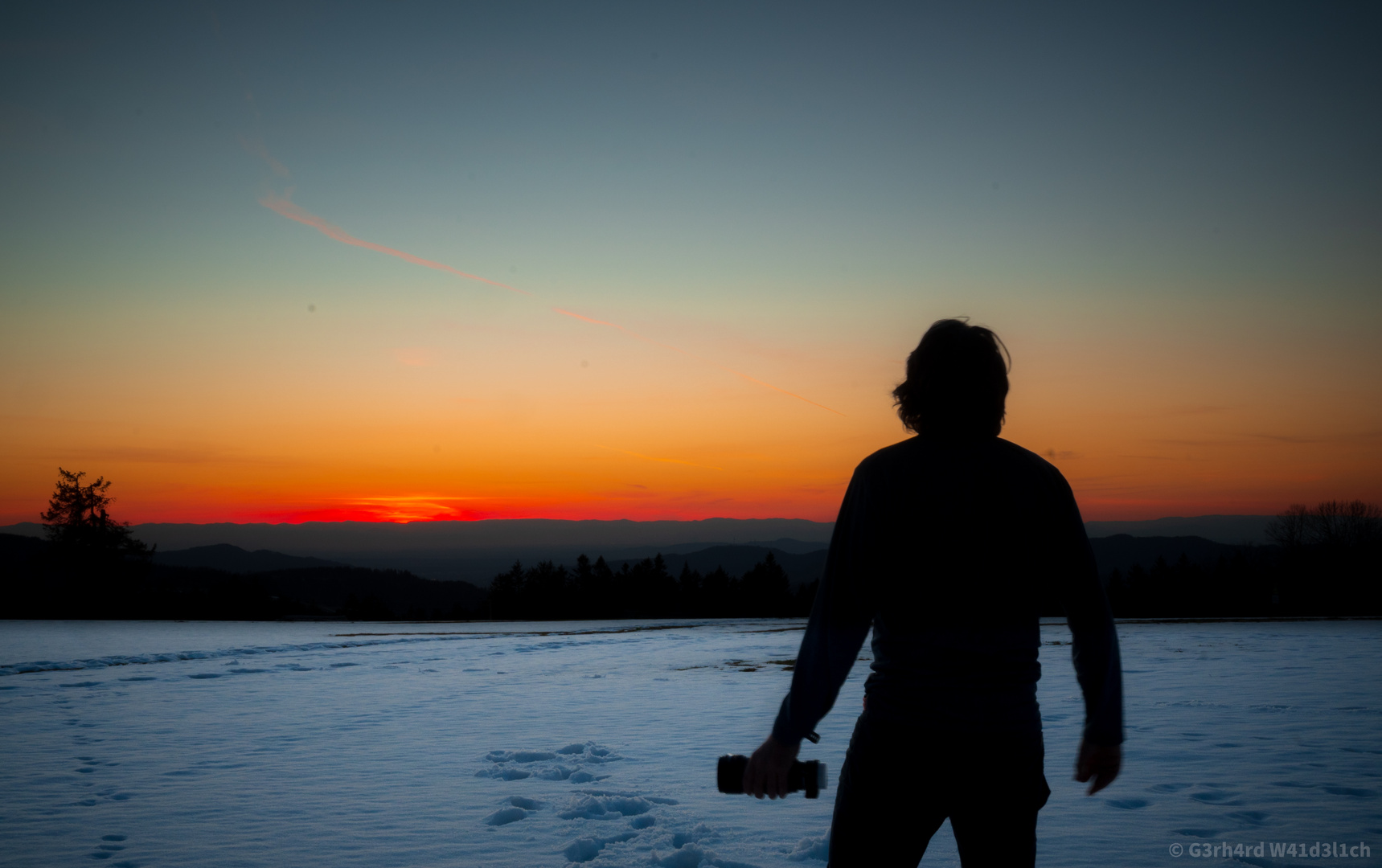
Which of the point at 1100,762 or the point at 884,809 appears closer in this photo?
the point at 884,809

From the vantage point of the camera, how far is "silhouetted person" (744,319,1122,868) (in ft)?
5.94

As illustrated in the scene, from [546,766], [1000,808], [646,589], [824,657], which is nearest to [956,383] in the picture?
[824,657]

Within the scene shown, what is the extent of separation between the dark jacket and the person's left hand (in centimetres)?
3

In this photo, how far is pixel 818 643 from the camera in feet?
6.48

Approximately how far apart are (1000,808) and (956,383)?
98 centimetres

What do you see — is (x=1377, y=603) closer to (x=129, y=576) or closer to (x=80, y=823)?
(x=80, y=823)

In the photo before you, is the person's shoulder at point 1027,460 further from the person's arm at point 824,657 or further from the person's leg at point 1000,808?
the person's leg at point 1000,808

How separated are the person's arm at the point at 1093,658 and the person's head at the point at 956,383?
11.0 inches

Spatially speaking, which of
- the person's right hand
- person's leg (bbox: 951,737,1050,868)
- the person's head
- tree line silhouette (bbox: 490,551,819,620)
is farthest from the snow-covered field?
tree line silhouette (bbox: 490,551,819,620)

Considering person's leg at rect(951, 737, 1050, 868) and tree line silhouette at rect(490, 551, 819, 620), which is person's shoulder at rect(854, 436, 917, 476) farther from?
tree line silhouette at rect(490, 551, 819, 620)

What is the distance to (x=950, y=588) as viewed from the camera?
1839mm

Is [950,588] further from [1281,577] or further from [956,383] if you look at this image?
[1281,577]

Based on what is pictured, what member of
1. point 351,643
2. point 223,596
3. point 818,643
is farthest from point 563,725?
point 223,596

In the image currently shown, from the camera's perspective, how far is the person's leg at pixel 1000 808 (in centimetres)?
179
